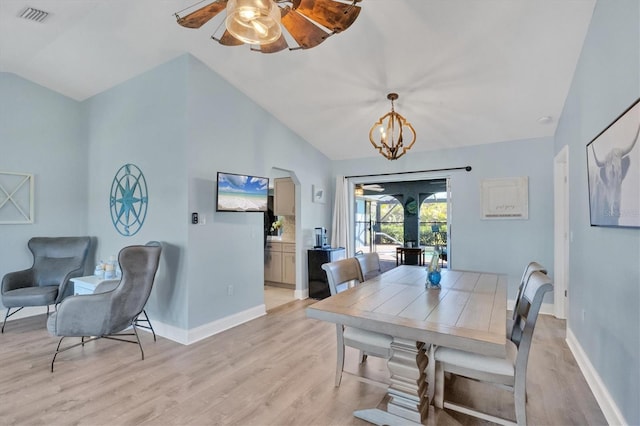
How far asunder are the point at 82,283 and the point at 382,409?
10.9 feet

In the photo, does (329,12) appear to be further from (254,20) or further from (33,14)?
(33,14)

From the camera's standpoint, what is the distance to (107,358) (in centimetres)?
288

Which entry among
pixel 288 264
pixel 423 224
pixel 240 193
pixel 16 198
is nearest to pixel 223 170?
pixel 240 193

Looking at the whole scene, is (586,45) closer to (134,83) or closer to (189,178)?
(189,178)

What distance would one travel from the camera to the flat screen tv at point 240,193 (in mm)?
3576

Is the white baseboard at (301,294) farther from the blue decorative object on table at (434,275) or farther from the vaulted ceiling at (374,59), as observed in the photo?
the blue decorative object on table at (434,275)

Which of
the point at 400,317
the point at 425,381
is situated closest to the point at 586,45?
the point at 400,317

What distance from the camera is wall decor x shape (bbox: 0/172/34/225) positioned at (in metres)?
3.97

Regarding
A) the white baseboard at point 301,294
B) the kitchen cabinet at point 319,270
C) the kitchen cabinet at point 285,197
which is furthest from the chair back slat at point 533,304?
the kitchen cabinet at point 285,197

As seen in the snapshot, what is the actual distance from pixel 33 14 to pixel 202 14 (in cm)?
229

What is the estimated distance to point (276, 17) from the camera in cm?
164

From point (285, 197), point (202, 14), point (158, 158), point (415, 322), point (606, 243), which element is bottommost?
point (415, 322)

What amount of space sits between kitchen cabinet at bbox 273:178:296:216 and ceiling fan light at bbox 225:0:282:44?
363 centimetres

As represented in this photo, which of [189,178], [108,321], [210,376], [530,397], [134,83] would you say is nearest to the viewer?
[530,397]
